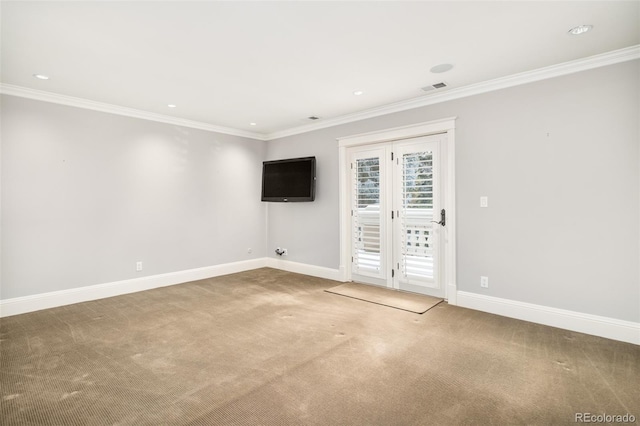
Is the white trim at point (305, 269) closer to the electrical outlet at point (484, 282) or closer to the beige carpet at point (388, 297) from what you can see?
the beige carpet at point (388, 297)

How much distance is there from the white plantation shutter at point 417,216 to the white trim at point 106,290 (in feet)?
10.2

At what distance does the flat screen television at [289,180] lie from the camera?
5.27 m

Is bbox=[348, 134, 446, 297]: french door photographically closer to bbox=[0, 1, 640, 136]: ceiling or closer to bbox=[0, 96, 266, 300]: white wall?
bbox=[0, 1, 640, 136]: ceiling

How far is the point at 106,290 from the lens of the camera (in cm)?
430

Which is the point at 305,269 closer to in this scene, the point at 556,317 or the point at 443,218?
the point at 443,218

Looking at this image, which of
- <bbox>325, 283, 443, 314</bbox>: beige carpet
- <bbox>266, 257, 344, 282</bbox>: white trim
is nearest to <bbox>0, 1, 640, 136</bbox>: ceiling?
<bbox>325, 283, 443, 314</bbox>: beige carpet

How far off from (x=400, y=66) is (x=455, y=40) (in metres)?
0.59

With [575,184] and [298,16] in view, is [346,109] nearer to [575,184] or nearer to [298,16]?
[298,16]

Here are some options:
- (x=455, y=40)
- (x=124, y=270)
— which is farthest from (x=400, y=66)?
A: (x=124, y=270)

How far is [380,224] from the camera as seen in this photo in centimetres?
463

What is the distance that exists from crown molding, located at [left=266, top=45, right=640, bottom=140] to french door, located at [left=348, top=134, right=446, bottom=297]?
46 cm

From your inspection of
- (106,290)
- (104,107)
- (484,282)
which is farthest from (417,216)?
(104,107)

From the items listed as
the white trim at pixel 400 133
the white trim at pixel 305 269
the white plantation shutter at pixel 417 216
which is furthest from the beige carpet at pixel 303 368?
the white trim at pixel 400 133

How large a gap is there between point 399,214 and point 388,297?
1.14 meters
